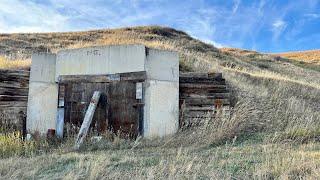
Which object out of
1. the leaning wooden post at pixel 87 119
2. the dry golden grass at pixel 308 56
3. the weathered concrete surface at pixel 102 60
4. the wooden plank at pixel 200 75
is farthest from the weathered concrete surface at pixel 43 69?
the dry golden grass at pixel 308 56

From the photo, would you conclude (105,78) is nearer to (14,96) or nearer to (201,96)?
(201,96)

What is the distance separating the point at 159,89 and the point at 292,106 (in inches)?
158

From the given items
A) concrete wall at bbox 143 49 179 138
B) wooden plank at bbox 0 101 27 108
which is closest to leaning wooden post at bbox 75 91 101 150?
concrete wall at bbox 143 49 179 138

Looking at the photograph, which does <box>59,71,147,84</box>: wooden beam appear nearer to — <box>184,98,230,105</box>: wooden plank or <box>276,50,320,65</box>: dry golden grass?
<box>184,98,230,105</box>: wooden plank

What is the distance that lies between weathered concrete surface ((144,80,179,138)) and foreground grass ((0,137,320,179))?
6.71 feet

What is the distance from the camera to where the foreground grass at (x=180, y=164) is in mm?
7121

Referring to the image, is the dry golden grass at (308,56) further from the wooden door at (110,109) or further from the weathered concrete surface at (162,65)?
the wooden door at (110,109)

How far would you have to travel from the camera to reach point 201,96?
41.8 ft

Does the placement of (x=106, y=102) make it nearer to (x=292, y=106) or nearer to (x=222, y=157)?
(x=222, y=157)

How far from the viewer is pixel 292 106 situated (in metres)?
14.0

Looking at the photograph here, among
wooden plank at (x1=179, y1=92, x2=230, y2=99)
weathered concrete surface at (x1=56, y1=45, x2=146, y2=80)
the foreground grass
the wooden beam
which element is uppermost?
weathered concrete surface at (x1=56, y1=45, x2=146, y2=80)

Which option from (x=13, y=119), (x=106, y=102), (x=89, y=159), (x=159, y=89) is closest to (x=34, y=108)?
(x=13, y=119)

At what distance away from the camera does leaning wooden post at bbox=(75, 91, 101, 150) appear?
1066 cm

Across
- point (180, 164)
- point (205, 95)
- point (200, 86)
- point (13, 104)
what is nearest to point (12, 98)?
point (13, 104)
